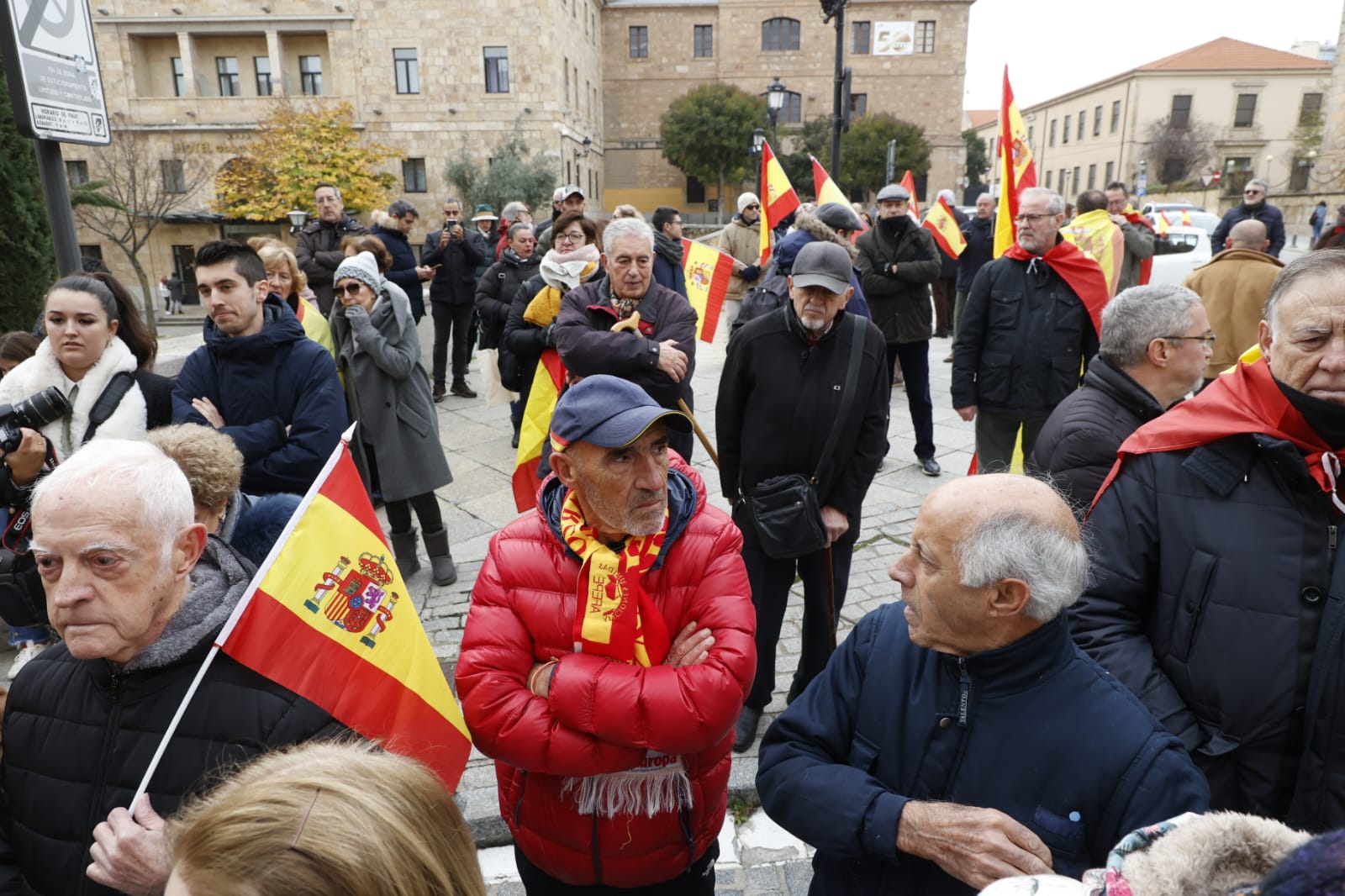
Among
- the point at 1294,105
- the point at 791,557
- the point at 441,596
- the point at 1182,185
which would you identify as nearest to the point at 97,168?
the point at 441,596

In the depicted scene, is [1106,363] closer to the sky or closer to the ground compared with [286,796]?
closer to the sky

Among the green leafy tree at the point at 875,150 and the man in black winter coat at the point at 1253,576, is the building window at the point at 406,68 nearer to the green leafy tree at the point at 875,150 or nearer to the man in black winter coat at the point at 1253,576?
the green leafy tree at the point at 875,150

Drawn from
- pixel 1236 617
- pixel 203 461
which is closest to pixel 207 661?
pixel 203 461

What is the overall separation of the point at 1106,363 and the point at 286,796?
284 cm

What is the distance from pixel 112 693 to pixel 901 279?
646cm

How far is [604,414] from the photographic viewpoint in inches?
81.6

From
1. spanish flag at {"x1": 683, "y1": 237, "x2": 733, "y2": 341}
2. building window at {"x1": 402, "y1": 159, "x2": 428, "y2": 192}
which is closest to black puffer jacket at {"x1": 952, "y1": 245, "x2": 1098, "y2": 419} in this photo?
spanish flag at {"x1": 683, "y1": 237, "x2": 733, "y2": 341}

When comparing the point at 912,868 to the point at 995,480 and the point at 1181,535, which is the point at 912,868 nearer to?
the point at 995,480

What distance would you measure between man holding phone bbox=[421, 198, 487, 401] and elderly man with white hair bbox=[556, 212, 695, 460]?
504 cm

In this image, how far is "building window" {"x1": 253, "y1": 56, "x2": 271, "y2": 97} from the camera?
3781cm

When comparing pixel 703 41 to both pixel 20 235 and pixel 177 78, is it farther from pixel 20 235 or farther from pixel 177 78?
pixel 20 235

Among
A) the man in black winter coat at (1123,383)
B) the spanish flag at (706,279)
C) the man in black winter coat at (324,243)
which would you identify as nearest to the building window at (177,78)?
the man in black winter coat at (324,243)

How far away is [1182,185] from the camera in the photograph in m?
45.3

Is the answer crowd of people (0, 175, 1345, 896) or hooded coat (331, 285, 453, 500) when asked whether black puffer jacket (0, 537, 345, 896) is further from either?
hooded coat (331, 285, 453, 500)
